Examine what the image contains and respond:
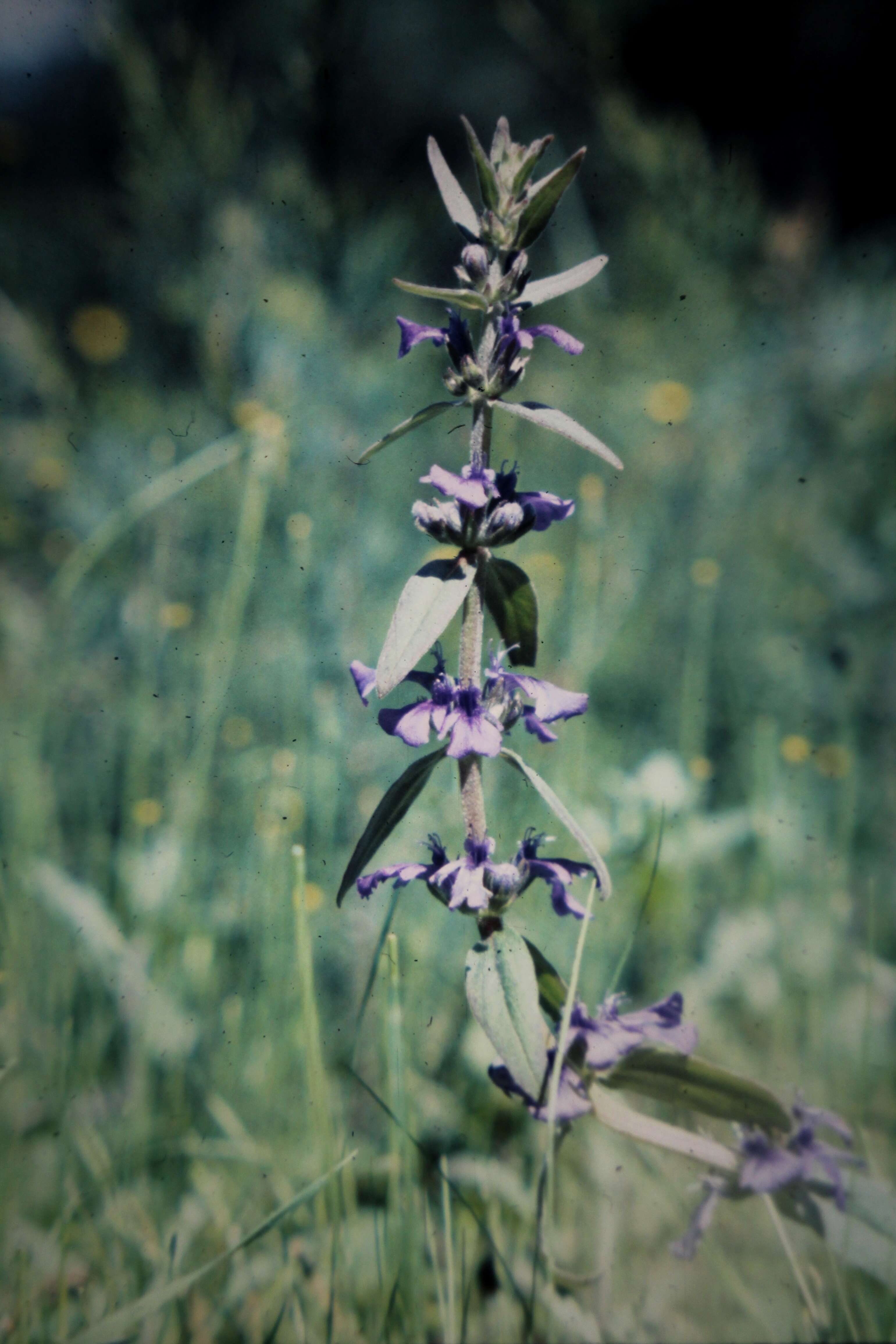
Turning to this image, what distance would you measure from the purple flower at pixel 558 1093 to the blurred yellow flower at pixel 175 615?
0.93m

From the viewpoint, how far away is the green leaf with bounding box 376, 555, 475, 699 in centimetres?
43

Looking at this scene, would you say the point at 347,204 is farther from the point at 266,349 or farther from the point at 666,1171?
the point at 666,1171

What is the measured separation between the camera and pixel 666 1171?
747 mm

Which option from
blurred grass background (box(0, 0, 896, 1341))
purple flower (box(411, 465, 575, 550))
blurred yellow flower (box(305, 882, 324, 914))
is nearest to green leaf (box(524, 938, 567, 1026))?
blurred grass background (box(0, 0, 896, 1341))

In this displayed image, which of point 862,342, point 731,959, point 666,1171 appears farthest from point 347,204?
point 666,1171

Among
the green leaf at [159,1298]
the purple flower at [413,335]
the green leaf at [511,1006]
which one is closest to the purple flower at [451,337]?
the purple flower at [413,335]

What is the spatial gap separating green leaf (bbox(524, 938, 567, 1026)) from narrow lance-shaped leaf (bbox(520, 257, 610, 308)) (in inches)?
15.4

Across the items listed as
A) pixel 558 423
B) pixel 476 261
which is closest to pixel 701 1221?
pixel 558 423

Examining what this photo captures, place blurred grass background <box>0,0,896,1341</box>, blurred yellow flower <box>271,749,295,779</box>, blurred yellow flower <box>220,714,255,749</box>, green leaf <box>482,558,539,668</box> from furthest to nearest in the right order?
blurred yellow flower <box>220,714,255,749</box>, blurred yellow flower <box>271,749,295,779</box>, blurred grass background <box>0,0,896,1341</box>, green leaf <box>482,558,539,668</box>

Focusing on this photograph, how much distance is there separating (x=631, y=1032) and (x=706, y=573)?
3.35ft

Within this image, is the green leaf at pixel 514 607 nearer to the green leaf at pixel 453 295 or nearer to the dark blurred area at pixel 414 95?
the green leaf at pixel 453 295

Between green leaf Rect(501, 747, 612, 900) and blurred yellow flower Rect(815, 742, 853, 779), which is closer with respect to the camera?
green leaf Rect(501, 747, 612, 900)

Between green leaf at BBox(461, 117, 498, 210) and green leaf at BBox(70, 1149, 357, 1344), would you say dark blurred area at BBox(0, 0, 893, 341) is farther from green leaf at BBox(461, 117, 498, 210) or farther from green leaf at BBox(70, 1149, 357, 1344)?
green leaf at BBox(70, 1149, 357, 1344)

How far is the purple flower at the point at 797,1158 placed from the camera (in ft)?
1.67
